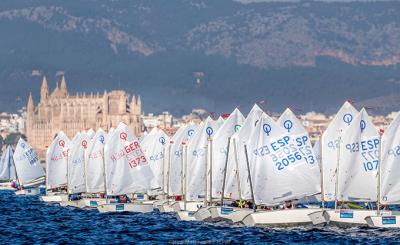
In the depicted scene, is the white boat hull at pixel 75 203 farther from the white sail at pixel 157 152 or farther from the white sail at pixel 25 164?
the white sail at pixel 25 164

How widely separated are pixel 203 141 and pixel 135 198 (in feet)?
42.9

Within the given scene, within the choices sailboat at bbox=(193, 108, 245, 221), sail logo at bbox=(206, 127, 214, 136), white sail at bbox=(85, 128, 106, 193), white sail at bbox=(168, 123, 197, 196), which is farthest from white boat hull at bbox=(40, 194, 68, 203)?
sailboat at bbox=(193, 108, 245, 221)

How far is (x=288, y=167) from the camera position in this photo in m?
63.7

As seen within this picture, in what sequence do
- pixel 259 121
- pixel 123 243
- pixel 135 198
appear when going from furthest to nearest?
pixel 135 198 → pixel 259 121 → pixel 123 243

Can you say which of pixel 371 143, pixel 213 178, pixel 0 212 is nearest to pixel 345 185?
pixel 371 143

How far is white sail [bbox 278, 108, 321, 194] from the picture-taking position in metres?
63.7

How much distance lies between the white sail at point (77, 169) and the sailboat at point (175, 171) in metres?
8.21

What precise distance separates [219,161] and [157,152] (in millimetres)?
18943

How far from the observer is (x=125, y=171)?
259 ft

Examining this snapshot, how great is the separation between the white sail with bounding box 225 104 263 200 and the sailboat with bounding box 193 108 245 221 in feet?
1.18

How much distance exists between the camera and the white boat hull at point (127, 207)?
257 feet

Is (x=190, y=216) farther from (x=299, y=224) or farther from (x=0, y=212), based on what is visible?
(x=0, y=212)

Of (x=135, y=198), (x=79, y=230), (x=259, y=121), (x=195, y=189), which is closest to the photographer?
(x=259, y=121)

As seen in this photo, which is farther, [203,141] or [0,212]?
[0,212]
